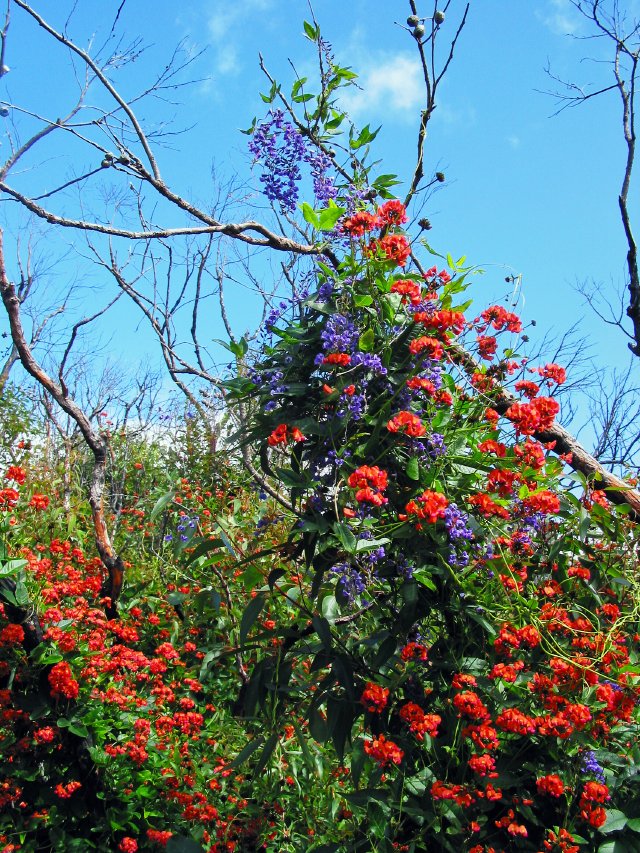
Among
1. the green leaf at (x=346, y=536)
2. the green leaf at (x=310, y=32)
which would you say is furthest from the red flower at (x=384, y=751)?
the green leaf at (x=310, y=32)

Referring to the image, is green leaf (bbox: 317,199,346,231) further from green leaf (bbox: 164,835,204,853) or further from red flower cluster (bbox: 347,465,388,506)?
green leaf (bbox: 164,835,204,853)

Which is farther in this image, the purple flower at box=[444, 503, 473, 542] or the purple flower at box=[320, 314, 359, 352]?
the purple flower at box=[320, 314, 359, 352]

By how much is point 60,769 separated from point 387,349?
1809mm

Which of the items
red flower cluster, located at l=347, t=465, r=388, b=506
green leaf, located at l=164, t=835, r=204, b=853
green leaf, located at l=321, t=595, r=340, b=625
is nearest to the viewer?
red flower cluster, located at l=347, t=465, r=388, b=506

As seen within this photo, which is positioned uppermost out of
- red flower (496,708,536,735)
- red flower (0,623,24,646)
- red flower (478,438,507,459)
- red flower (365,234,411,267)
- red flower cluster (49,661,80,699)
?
red flower (365,234,411,267)

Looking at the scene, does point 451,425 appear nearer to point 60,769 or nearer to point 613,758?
point 613,758

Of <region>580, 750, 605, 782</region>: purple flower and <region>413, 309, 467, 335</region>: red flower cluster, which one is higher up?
<region>413, 309, 467, 335</region>: red flower cluster

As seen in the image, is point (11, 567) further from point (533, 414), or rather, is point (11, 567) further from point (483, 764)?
point (533, 414)

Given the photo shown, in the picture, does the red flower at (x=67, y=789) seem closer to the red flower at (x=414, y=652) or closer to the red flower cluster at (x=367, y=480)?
the red flower at (x=414, y=652)

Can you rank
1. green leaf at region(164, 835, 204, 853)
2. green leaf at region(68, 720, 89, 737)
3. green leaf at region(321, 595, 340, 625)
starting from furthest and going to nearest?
green leaf at region(68, 720, 89, 737), green leaf at region(164, 835, 204, 853), green leaf at region(321, 595, 340, 625)

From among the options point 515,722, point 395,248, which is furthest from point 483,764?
point 395,248

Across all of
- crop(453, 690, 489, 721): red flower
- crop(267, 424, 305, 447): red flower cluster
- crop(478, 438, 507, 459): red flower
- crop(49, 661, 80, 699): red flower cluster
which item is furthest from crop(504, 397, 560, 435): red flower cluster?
crop(49, 661, 80, 699): red flower cluster

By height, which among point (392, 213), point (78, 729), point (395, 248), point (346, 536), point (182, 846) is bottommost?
point (182, 846)

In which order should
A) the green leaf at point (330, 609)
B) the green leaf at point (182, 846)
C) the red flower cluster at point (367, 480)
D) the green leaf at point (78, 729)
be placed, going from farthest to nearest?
the green leaf at point (78, 729), the green leaf at point (182, 846), the green leaf at point (330, 609), the red flower cluster at point (367, 480)
